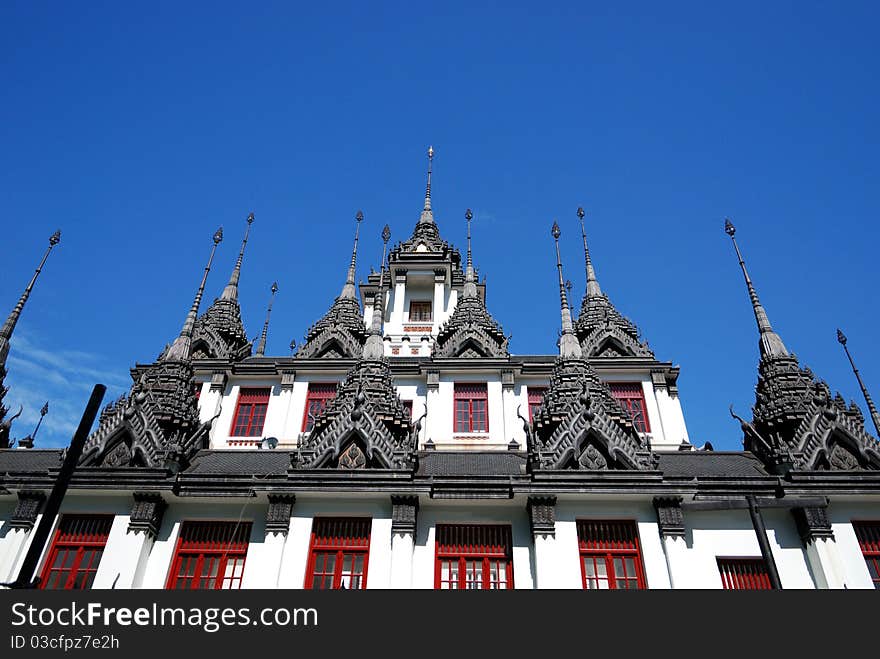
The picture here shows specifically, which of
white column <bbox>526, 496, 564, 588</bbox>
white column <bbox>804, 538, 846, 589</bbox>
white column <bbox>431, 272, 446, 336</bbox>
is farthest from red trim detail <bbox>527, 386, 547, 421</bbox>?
white column <bbox>804, 538, 846, 589</bbox>

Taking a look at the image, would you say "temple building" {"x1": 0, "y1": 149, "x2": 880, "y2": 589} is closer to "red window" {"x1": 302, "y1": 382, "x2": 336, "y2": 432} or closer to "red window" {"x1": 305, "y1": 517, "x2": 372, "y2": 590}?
"red window" {"x1": 305, "y1": 517, "x2": 372, "y2": 590}

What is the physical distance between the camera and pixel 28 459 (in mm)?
20344

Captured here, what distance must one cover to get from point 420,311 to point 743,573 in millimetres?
20362

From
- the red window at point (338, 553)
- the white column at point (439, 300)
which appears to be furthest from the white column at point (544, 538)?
the white column at point (439, 300)

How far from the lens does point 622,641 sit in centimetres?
1033

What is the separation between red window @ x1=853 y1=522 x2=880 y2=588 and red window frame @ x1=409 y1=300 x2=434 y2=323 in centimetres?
2011

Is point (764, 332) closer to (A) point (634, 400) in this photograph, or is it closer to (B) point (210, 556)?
(A) point (634, 400)

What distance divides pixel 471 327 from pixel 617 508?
12638mm

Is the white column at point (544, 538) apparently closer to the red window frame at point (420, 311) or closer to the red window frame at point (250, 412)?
the red window frame at point (250, 412)

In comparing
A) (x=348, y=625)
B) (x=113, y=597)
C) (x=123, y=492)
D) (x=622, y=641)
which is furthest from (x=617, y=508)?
(x=123, y=492)

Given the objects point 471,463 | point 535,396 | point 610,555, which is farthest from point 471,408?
point 610,555

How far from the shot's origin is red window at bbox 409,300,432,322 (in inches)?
1279

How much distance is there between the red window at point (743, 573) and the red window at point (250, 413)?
17.0 m

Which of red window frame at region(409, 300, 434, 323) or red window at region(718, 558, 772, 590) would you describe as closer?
red window at region(718, 558, 772, 590)
